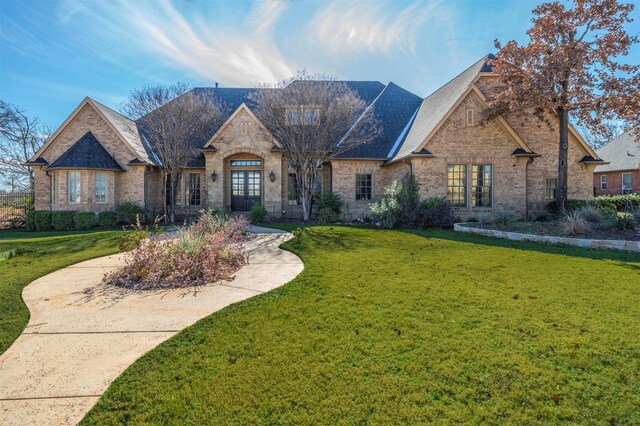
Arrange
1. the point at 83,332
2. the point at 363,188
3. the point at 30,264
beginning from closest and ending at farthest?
the point at 83,332
the point at 30,264
the point at 363,188

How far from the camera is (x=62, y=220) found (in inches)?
666

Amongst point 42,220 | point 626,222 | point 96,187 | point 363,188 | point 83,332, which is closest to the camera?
point 83,332

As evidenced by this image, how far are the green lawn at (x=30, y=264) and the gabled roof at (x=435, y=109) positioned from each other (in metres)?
13.7

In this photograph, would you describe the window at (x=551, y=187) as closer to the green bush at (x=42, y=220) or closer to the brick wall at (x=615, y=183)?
the brick wall at (x=615, y=183)

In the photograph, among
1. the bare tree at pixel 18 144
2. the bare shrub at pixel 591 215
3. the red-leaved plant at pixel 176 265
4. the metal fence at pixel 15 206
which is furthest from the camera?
the bare tree at pixel 18 144

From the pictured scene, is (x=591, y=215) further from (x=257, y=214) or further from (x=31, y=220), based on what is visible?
(x=31, y=220)

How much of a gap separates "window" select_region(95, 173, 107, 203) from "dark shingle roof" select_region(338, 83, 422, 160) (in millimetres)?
13584

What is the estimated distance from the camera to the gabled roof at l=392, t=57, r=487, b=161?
52.5ft

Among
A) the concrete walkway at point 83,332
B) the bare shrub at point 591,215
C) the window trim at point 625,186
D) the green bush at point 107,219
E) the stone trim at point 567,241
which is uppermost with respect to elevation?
the window trim at point 625,186

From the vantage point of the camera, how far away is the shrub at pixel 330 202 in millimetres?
17516

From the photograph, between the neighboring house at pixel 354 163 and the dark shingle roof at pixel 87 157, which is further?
the dark shingle roof at pixel 87 157

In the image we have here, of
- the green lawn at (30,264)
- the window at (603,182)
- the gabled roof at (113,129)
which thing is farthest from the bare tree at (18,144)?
the window at (603,182)

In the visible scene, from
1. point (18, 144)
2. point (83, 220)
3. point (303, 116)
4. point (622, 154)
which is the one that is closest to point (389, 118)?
point (303, 116)

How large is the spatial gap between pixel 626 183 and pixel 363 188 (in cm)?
2998
